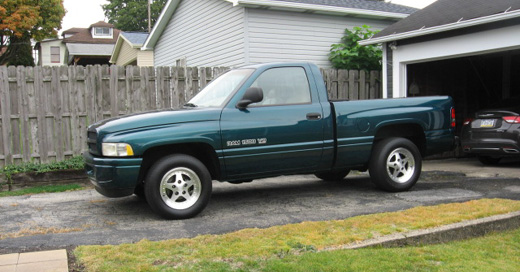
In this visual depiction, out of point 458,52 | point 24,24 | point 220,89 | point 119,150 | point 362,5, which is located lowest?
point 119,150

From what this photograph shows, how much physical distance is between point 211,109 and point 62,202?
2872 mm

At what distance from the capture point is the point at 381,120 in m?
6.90

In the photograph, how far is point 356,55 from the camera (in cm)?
1281

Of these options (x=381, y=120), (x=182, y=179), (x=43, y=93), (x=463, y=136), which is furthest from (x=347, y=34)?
(x=182, y=179)

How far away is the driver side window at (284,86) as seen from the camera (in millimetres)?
6461

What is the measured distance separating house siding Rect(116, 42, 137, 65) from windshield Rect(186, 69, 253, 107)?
60.1 ft

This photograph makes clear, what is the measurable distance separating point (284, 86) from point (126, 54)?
69.2 feet

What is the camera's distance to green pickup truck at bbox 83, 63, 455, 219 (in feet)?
18.4

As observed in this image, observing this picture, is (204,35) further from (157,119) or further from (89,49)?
(89,49)

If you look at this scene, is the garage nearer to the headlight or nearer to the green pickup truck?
the green pickup truck

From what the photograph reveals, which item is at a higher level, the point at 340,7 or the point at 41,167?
the point at 340,7

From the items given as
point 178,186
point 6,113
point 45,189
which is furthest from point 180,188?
point 6,113

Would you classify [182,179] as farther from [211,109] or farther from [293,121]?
[293,121]

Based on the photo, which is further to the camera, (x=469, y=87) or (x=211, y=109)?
(x=469, y=87)
